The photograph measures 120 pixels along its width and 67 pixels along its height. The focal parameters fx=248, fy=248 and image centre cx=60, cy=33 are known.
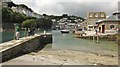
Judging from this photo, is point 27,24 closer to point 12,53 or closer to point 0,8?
point 0,8

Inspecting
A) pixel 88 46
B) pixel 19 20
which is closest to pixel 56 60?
pixel 88 46

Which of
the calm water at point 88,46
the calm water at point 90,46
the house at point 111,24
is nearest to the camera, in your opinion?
the calm water at point 90,46

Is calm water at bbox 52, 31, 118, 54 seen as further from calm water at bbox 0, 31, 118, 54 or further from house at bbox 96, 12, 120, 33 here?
house at bbox 96, 12, 120, 33

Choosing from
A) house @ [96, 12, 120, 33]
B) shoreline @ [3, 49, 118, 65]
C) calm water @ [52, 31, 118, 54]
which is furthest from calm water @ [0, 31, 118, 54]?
house @ [96, 12, 120, 33]

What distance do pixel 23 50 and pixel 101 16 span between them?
4486 inches

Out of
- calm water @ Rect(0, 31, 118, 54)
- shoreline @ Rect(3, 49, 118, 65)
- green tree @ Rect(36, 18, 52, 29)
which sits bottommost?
green tree @ Rect(36, 18, 52, 29)

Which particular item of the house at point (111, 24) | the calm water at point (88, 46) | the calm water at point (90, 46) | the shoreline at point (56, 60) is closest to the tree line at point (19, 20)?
the house at point (111, 24)

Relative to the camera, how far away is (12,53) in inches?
790

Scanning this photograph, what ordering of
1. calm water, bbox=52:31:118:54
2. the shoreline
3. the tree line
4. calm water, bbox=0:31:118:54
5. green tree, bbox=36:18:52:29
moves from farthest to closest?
green tree, bbox=36:18:52:29 → the tree line → calm water, bbox=0:31:118:54 → calm water, bbox=52:31:118:54 → the shoreline

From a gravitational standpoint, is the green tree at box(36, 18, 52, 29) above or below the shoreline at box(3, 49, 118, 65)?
below

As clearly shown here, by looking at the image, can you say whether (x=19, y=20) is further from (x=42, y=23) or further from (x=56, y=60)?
(x=56, y=60)

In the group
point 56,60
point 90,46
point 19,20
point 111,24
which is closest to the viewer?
point 56,60

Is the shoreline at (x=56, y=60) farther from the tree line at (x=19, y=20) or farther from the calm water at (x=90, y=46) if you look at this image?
the tree line at (x=19, y=20)

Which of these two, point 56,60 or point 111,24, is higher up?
point 111,24
